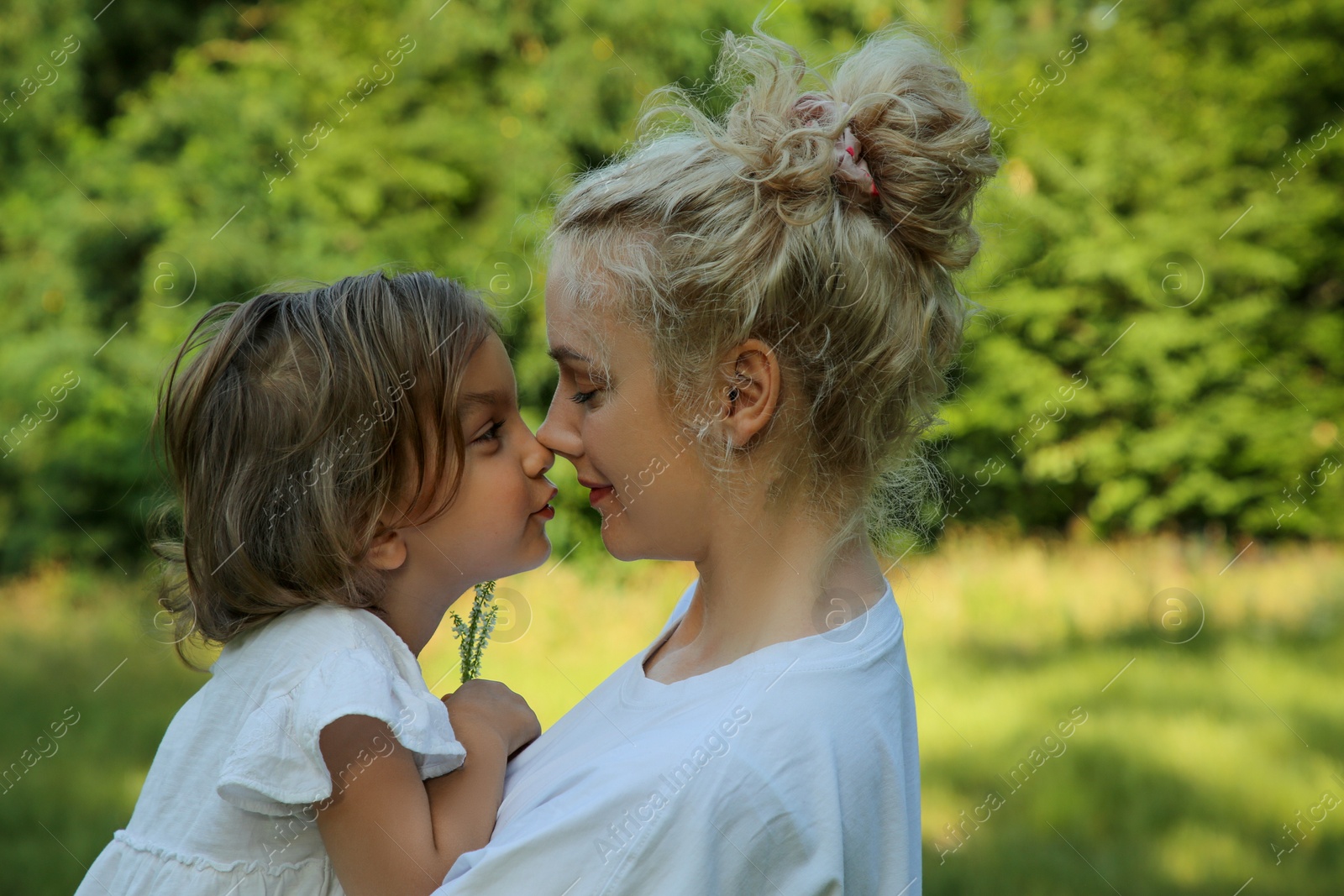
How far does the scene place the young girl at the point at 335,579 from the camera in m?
1.62

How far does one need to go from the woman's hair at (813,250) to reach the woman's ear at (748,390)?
2cm

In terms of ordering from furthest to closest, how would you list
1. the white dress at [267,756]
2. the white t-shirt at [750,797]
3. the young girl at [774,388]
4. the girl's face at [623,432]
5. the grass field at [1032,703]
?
the grass field at [1032,703] < the girl's face at [623,432] < the white dress at [267,756] < the young girl at [774,388] < the white t-shirt at [750,797]

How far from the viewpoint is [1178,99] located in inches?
399

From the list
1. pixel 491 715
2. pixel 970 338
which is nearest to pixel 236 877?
pixel 491 715

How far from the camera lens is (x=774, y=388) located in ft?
5.47

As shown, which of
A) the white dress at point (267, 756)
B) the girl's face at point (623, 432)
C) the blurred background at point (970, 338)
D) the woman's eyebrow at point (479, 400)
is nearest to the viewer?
the white dress at point (267, 756)

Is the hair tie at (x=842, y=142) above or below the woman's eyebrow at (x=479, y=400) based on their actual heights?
above

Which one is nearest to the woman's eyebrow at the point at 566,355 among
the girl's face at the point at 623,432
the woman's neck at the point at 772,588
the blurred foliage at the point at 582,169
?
the girl's face at the point at 623,432

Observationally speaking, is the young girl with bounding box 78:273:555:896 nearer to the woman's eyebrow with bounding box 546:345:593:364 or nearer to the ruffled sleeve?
the ruffled sleeve

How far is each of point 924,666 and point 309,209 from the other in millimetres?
5816

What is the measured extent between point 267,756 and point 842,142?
1.24m

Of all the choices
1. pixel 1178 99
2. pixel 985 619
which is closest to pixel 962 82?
pixel 985 619

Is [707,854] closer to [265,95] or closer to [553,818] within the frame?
[553,818]

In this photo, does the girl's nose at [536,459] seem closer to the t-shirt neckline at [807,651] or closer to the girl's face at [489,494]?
the girl's face at [489,494]
